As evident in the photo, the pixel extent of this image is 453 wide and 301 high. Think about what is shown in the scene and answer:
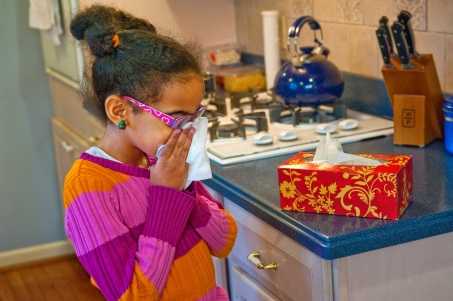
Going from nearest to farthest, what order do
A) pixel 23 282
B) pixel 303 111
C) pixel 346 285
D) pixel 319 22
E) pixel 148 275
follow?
pixel 148 275
pixel 346 285
pixel 303 111
pixel 319 22
pixel 23 282

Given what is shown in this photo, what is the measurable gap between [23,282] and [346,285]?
2391 millimetres

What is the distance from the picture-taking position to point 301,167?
1403mm

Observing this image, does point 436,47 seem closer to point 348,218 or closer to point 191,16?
point 348,218

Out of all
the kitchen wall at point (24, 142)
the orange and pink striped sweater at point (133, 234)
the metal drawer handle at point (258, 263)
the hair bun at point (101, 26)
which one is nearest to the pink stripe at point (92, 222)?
the orange and pink striped sweater at point (133, 234)

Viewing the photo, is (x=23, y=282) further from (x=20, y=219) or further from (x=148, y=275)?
(x=148, y=275)

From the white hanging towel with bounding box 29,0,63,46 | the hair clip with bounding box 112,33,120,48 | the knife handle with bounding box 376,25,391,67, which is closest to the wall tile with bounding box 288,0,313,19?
the knife handle with bounding box 376,25,391,67

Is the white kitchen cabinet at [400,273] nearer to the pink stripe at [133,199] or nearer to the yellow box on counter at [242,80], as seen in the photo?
the pink stripe at [133,199]

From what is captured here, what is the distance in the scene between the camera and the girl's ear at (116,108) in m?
1.27

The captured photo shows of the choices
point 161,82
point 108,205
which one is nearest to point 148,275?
point 108,205

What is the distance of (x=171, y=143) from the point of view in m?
1.27

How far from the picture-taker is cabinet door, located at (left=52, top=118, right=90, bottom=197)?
2.91 meters

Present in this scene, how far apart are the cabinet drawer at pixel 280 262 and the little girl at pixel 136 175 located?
194 mm

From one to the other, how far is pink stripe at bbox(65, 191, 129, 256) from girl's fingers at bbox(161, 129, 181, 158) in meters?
0.13

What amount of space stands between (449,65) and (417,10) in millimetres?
178
